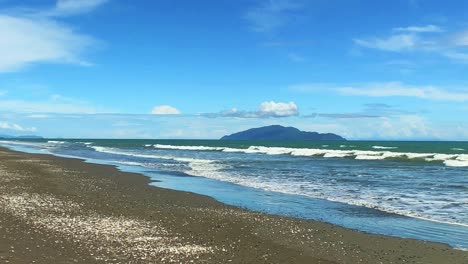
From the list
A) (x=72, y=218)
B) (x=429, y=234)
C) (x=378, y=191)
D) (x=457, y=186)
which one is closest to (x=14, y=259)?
(x=72, y=218)

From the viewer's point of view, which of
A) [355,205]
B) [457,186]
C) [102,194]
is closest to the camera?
[355,205]

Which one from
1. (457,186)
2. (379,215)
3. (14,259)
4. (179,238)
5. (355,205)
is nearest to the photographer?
(14,259)

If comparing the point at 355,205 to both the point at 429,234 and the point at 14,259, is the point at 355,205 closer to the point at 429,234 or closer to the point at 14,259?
the point at 429,234

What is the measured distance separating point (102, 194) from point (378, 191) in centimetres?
1457

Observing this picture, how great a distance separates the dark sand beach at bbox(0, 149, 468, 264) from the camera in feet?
35.1

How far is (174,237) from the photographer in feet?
41.8

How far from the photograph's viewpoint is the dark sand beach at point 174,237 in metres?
10.7

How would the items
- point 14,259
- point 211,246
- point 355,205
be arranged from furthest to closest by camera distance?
1. point 355,205
2. point 211,246
3. point 14,259

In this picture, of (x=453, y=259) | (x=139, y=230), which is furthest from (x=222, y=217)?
(x=453, y=259)

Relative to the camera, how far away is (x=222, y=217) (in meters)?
16.3

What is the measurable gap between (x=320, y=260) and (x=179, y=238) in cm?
394

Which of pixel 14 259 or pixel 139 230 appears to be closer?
pixel 14 259

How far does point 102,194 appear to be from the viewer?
71.2ft

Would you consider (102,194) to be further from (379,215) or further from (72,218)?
(379,215)
